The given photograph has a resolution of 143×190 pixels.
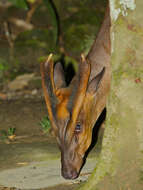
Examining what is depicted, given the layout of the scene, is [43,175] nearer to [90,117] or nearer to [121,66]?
[90,117]

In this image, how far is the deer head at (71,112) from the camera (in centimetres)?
527

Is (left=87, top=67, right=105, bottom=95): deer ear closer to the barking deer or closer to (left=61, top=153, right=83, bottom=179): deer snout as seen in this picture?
the barking deer

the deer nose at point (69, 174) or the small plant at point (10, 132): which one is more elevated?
the deer nose at point (69, 174)

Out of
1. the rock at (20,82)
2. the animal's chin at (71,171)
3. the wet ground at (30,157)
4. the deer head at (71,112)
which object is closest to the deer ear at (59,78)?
the deer head at (71,112)

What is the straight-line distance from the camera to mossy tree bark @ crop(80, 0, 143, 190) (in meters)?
4.05

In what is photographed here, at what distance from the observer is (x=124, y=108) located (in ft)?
13.6

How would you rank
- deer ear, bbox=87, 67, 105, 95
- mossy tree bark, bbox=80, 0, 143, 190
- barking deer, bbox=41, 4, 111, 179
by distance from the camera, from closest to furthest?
mossy tree bark, bbox=80, 0, 143, 190
barking deer, bbox=41, 4, 111, 179
deer ear, bbox=87, 67, 105, 95

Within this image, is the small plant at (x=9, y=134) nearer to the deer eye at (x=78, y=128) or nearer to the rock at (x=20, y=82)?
the deer eye at (x=78, y=128)

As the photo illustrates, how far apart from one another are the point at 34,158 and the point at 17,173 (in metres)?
0.54

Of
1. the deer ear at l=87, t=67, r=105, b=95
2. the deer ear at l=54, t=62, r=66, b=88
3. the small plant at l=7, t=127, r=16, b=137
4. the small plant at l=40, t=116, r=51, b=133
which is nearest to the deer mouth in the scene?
the deer ear at l=87, t=67, r=105, b=95

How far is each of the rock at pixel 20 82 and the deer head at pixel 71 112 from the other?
5.20 metres

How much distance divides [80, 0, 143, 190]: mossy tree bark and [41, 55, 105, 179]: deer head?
3.02 feet

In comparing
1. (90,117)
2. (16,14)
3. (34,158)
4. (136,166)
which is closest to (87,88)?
(90,117)

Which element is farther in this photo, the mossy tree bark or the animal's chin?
the animal's chin
